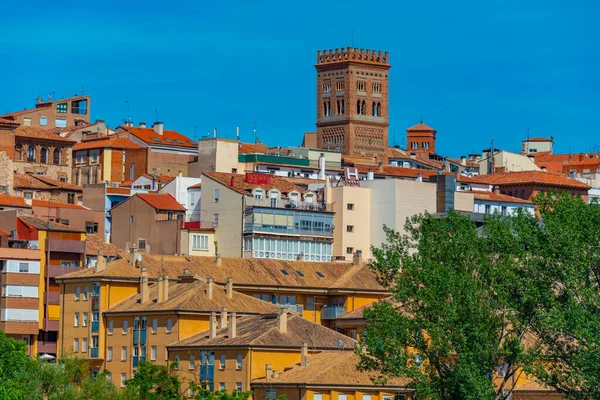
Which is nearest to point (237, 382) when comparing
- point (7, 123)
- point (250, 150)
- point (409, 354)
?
point (409, 354)

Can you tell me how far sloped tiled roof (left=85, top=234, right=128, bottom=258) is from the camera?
400 feet

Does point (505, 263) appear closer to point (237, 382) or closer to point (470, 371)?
point (470, 371)

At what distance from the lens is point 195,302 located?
107 metres

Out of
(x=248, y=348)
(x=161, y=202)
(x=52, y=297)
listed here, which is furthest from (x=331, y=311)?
(x=161, y=202)

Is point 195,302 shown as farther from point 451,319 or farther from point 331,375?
point 451,319

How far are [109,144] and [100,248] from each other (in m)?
34.0

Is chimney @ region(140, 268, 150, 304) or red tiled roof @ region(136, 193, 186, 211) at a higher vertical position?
red tiled roof @ region(136, 193, 186, 211)

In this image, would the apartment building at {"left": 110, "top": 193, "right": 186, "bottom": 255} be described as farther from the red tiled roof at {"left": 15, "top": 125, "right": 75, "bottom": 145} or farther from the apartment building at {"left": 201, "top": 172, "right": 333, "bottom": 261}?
the red tiled roof at {"left": 15, "top": 125, "right": 75, "bottom": 145}

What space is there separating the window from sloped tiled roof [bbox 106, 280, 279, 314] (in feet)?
55.7

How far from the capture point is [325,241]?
438 ft

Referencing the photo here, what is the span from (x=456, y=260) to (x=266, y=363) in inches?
640

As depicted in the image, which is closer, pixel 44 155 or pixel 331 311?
pixel 331 311

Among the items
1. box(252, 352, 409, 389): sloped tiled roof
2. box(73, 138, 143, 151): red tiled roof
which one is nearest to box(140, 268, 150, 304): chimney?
box(252, 352, 409, 389): sloped tiled roof

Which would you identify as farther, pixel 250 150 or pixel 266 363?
pixel 250 150
